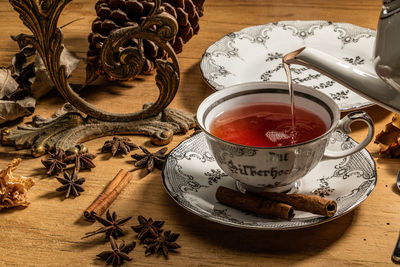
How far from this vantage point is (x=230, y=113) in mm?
897

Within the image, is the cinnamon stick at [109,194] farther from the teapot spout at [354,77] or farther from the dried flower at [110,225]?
the teapot spout at [354,77]

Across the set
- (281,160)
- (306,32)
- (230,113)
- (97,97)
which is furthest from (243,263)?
(306,32)

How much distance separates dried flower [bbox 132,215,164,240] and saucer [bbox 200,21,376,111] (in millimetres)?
392

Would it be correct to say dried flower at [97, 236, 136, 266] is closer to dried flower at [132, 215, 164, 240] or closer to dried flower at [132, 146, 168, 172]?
dried flower at [132, 215, 164, 240]

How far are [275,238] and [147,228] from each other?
0.58 ft

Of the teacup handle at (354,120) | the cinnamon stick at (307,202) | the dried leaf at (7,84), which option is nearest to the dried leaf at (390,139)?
the teacup handle at (354,120)

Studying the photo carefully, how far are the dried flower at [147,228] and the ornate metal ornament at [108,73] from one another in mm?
244

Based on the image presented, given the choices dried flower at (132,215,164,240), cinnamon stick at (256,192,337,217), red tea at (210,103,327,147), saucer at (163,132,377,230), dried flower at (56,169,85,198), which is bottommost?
dried flower at (56,169,85,198)

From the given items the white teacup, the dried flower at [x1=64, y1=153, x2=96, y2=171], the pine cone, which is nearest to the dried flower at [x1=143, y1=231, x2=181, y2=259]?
the white teacup

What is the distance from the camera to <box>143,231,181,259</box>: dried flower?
766 mm

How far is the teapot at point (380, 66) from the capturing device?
639mm

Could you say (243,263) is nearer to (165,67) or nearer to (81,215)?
(81,215)

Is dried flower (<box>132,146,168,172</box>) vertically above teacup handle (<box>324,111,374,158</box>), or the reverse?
teacup handle (<box>324,111,374,158</box>)

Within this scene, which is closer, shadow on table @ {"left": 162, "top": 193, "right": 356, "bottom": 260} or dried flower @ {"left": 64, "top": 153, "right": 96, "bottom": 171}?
shadow on table @ {"left": 162, "top": 193, "right": 356, "bottom": 260}
